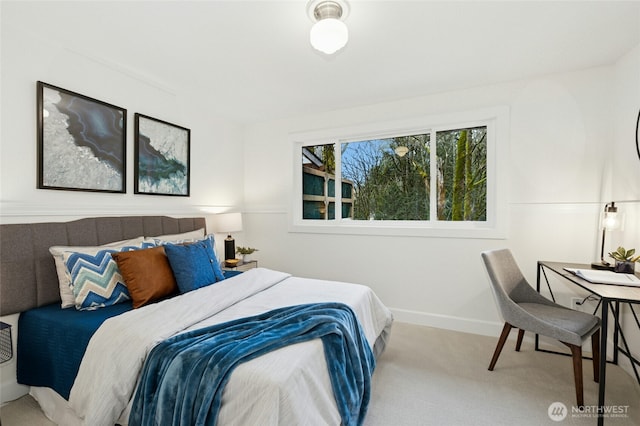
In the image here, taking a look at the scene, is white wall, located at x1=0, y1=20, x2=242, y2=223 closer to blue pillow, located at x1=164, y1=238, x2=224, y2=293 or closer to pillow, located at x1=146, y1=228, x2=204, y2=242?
pillow, located at x1=146, y1=228, x2=204, y2=242

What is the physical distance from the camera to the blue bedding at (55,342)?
1.60 m

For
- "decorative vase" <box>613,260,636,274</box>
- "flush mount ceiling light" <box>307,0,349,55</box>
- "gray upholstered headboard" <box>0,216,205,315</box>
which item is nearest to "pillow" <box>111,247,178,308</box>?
"gray upholstered headboard" <box>0,216,205,315</box>

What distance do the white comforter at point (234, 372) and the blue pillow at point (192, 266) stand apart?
17 centimetres

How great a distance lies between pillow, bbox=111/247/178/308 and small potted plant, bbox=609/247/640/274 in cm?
308

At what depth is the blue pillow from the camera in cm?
216

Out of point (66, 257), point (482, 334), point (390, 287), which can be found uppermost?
point (66, 257)

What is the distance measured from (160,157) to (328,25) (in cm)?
211

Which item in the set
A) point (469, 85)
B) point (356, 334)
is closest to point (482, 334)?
point (356, 334)

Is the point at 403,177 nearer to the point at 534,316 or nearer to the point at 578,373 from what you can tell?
the point at 534,316

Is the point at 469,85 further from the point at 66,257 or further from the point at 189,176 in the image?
the point at 66,257

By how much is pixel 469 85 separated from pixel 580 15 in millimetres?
1022

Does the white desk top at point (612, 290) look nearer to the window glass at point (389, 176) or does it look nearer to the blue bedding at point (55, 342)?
the window glass at point (389, 176)

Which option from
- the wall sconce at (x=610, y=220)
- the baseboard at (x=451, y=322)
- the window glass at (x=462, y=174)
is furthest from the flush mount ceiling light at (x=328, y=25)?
the baseboard at (x=451, y=322)

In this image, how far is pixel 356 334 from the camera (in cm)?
173
